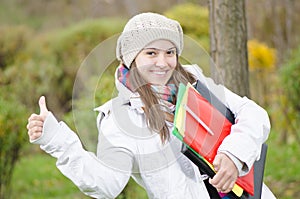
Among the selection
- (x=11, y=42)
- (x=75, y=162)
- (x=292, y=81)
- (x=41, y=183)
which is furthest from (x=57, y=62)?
(x=75, y=162)

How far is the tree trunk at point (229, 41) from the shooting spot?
12.5ft

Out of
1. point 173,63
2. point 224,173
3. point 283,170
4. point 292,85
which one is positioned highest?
point 173,63

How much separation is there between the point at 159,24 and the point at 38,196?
181 inches

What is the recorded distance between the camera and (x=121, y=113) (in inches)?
95.4

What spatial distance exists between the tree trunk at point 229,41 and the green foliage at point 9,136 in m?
2.18

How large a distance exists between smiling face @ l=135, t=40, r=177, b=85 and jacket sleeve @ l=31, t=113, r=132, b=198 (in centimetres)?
42

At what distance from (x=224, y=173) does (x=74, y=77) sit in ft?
27.8

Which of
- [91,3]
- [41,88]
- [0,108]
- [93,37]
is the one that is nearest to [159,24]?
[0,108]

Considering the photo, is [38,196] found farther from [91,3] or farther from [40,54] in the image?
[91,3]

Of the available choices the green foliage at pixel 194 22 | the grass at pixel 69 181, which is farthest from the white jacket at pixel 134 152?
the green foliage at pixel 194 22

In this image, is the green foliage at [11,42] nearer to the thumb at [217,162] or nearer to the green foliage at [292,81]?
the green foliage at [292,81]

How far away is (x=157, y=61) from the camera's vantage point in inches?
94.7

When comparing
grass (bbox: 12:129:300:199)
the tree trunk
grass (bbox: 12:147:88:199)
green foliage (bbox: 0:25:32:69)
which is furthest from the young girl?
green foliage (bbox: 0:25:32:69)

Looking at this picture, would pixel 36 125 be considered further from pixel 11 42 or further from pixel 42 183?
pixel 11 42
